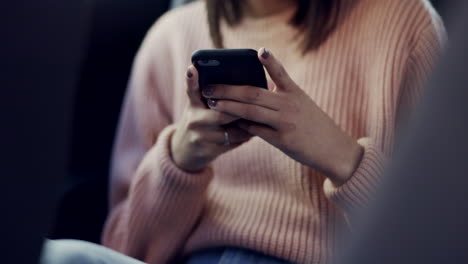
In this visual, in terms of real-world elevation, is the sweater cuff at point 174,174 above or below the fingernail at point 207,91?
below

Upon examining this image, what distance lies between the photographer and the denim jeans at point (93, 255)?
1.61 ft

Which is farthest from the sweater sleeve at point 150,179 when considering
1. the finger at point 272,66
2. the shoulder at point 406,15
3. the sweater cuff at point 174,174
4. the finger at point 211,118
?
the shoulder at point 406,15

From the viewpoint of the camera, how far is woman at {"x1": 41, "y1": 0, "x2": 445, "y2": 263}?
23.1 inches

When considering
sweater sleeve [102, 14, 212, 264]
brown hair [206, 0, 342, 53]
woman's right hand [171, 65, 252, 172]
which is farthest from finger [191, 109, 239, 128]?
brown hair [206, 0, 342, 53]

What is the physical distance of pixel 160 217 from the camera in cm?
74

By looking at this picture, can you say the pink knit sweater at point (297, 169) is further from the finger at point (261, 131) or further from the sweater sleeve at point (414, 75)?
the finger at point (261, 131)

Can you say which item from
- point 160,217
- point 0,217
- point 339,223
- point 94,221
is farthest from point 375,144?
point 94,221

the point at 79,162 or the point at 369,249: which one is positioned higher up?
the point at 369,249

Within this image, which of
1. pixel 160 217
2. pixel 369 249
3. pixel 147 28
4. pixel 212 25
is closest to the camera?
pixel 369 249

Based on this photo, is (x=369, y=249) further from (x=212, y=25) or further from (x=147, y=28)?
(x=147, y=28)

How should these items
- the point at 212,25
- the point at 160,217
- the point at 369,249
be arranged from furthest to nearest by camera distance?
1. the point at 212,25
2. the point at 160,217
3. the point at 369,249

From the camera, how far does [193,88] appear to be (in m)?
0.59

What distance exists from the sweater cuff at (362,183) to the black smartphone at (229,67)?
148mm

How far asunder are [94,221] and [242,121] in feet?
1.63
